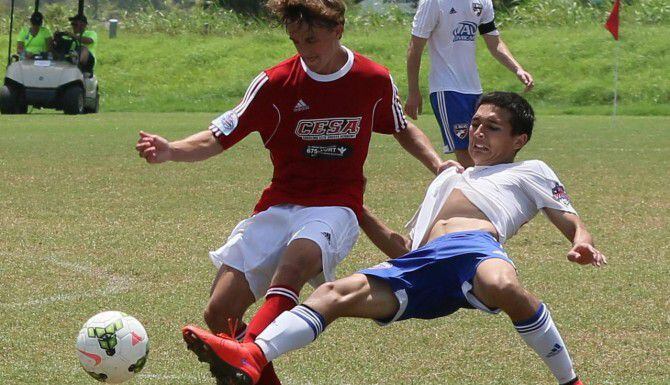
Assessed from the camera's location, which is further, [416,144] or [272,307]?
[416,144]

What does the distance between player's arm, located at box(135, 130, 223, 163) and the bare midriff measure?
96 cm

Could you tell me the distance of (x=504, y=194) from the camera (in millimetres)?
5234

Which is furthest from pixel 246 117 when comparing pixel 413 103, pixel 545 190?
pixel 413 103

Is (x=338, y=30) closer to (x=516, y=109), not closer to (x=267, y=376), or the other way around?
(x=516, y=109)

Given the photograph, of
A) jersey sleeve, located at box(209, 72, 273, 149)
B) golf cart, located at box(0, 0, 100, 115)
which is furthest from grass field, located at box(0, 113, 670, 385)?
golf cart, located at box(0, 0, 100, 115)

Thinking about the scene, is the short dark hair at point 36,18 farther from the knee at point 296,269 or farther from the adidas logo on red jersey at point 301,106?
the knee at point 296,269

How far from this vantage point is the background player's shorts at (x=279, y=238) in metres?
5.04

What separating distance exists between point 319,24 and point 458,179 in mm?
890

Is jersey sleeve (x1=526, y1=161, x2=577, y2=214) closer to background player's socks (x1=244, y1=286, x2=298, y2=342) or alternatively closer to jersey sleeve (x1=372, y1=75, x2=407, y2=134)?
jersey sleeve (x1=372, y1=75, x2=407, y2=134)

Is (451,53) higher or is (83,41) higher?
(451,53)

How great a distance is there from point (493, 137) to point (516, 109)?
0.15m

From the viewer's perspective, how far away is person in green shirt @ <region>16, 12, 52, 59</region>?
2411 cm

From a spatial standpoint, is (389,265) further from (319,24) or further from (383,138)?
(383,138)

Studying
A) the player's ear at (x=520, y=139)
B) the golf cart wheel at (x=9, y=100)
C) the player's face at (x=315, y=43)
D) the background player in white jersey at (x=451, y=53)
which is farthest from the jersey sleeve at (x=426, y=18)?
the golf cart wheel at (x=9, y=100)
